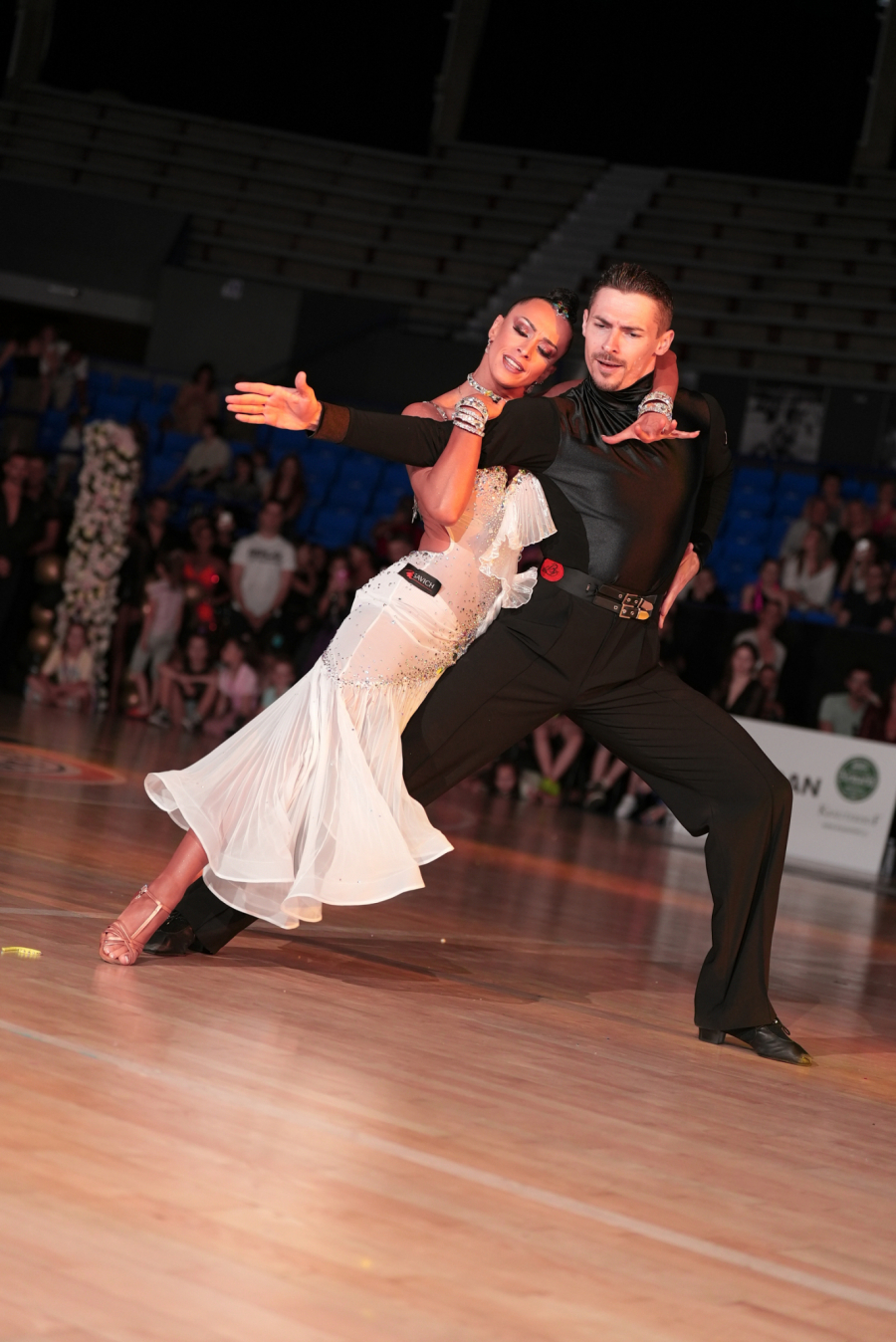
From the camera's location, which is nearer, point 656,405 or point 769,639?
point 656,405

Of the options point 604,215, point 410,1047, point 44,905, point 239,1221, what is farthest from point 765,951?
point 604,215

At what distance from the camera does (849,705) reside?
1085 centimetres

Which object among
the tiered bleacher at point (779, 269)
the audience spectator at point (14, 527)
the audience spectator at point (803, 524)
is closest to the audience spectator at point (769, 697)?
the audience spectator at point (803, 524)

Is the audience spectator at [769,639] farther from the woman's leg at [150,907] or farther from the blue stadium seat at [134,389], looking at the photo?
the woman's leg at [150,907]

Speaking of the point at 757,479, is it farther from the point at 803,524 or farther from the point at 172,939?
the point at 172,939

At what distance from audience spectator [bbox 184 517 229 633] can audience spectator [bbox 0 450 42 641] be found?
1.24m

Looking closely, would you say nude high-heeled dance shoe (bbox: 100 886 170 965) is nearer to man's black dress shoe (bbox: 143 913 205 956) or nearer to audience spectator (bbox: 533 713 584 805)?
man's black dress shoe (bbox: 143 913 205 956)

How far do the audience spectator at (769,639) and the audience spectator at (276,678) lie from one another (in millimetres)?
3314

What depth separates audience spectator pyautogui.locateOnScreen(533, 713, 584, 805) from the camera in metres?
A: 11.5

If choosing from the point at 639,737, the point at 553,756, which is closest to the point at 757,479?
the point at 553,756

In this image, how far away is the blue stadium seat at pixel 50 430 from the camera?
600 inches

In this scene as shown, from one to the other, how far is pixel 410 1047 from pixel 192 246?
16.8 metres

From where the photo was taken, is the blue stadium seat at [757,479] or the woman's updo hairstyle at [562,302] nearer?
the woman's updo hairstyle at [562,302]

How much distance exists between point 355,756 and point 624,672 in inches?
26.9
